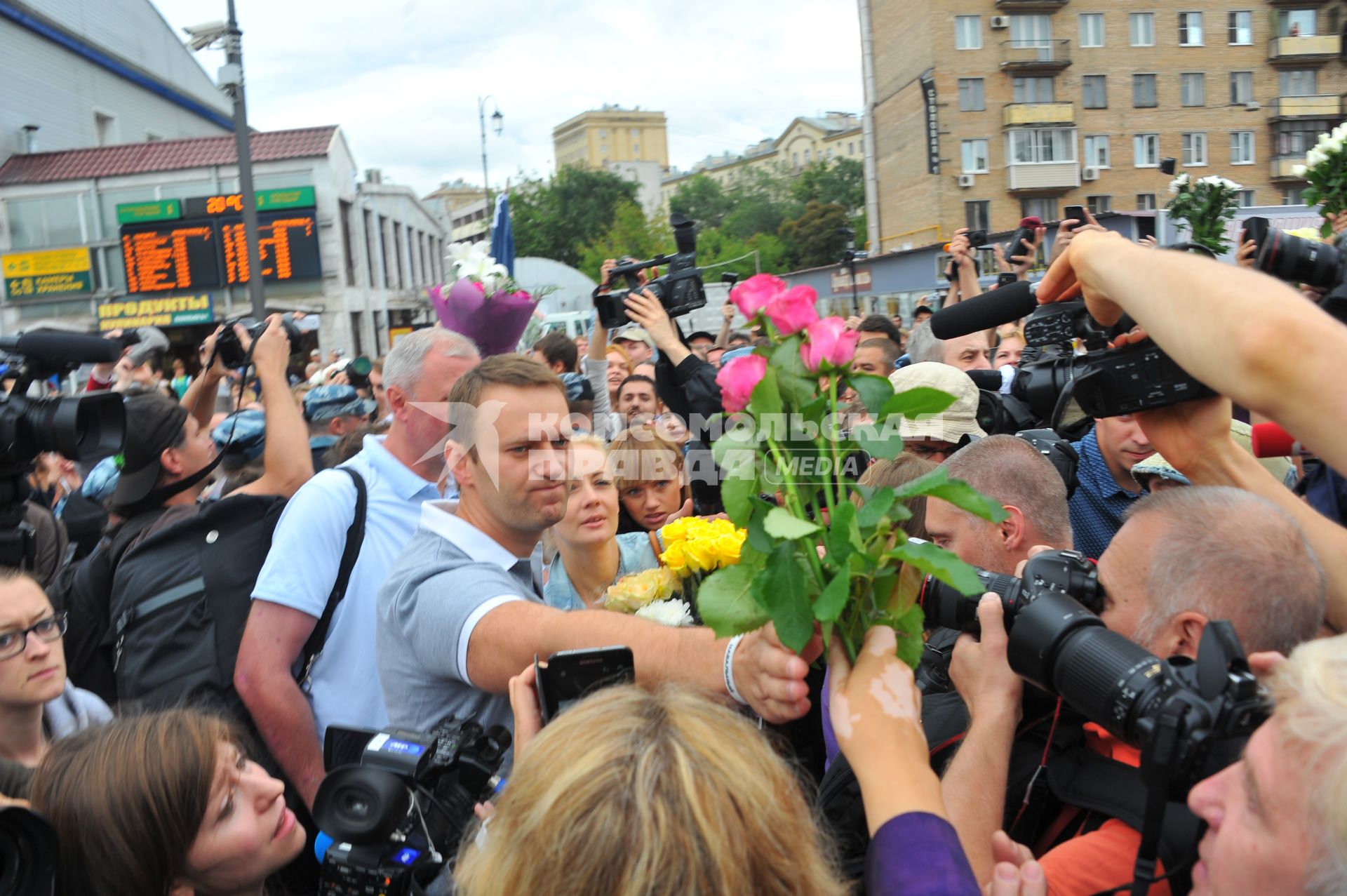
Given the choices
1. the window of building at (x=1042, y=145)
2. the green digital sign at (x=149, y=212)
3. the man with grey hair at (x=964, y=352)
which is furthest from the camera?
the window of building at (x=1042, y=145)

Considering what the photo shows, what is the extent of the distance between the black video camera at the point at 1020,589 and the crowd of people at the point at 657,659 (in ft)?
0.13

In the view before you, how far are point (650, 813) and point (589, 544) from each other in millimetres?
2404

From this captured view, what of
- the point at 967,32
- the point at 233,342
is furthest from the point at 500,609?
the point at 967,32

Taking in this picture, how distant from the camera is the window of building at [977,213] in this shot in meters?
41.3

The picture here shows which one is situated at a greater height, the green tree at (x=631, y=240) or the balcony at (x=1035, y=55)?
the balcony at (x=1035, y=55)

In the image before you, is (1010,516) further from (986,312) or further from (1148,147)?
(1148,147)

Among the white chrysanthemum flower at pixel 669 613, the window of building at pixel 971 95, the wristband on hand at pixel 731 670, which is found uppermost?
the window of building at pixel 971 95

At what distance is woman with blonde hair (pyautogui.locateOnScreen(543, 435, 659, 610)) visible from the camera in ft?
11.9

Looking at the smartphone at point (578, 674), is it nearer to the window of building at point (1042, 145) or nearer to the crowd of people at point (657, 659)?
the crowd of people at point (657, 659)

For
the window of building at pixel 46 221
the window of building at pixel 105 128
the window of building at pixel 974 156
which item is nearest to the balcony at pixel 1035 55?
the window of building at pixel 974 156

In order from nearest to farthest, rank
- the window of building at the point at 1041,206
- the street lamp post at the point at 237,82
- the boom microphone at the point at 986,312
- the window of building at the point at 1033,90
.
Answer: the boom microphone at the point at 986,312 → the street lamp post at the point at 237,82 → the window of building at the point at 1033,90 → the window of building at the point at 1041,206

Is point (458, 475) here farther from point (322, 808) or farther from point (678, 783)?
point (678, 783)

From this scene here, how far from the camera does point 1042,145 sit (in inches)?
1667

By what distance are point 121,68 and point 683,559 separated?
122 ft
